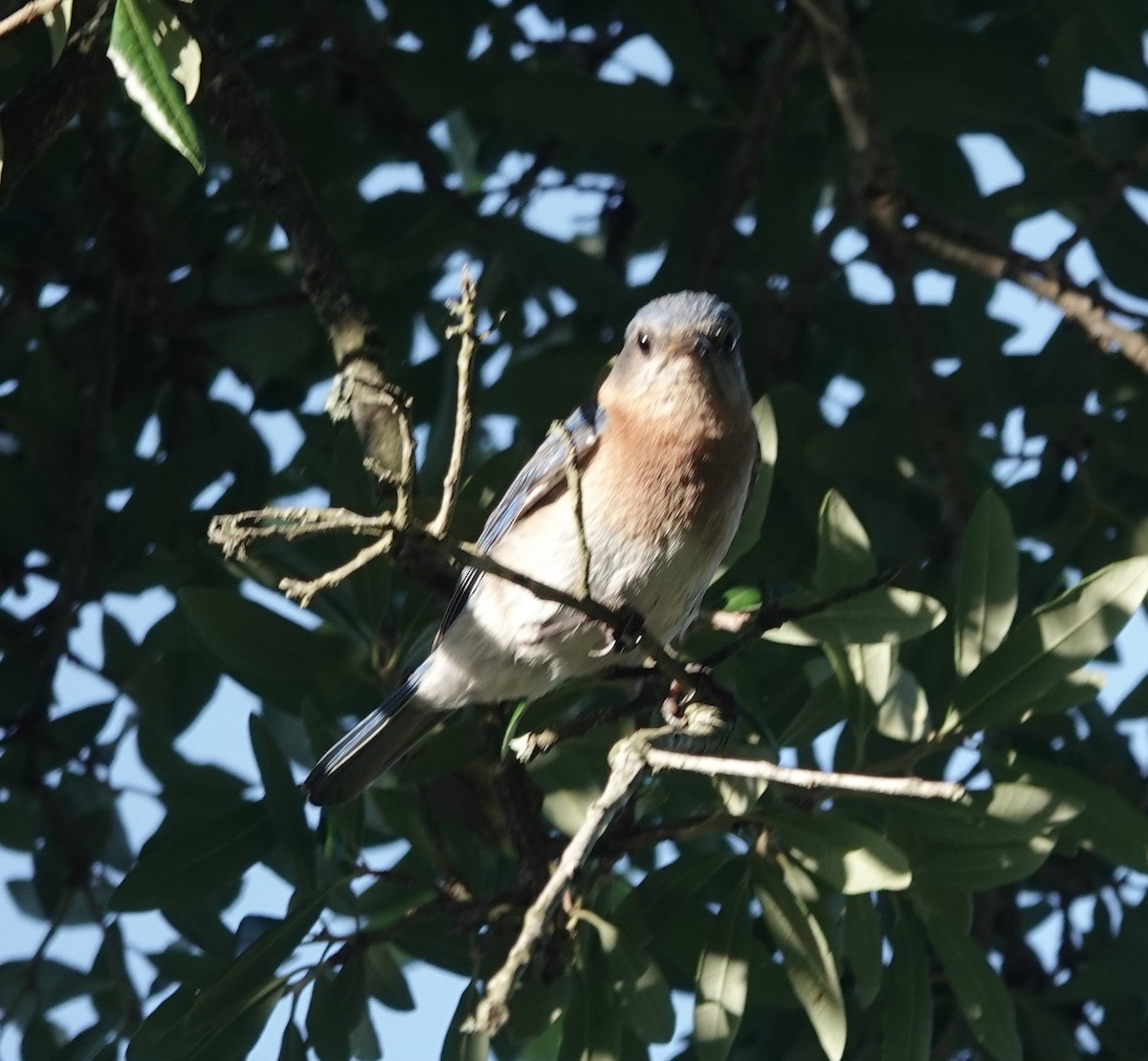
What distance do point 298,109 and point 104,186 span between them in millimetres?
483

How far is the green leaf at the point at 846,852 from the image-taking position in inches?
105

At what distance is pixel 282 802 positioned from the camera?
306cm

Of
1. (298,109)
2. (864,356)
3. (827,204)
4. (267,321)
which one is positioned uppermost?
(298,109)

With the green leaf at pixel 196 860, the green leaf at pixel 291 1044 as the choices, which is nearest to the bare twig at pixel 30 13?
the green leaf at pixel 196 860

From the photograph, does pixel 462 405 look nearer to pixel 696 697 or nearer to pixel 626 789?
pixel 626 789

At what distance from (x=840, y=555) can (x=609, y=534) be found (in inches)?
18.3

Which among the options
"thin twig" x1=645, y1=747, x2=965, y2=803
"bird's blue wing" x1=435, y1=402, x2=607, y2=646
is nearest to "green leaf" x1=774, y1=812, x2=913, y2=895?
"thin twig" x1=645, y1=747, x2=965, y2=803

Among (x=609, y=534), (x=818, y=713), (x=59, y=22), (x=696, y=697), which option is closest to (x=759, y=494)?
(x=609, y=534)

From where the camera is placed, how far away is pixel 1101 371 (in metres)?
3.94

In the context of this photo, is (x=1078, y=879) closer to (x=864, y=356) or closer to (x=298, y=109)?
(x=864, y=356)

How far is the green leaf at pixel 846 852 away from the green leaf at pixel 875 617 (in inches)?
12.2

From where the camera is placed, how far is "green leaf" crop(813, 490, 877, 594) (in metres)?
2.83

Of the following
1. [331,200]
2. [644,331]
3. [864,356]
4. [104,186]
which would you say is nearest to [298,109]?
[331,200]

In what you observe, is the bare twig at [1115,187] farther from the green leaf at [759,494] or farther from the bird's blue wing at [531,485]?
the bird's blue wing at [531,485]
